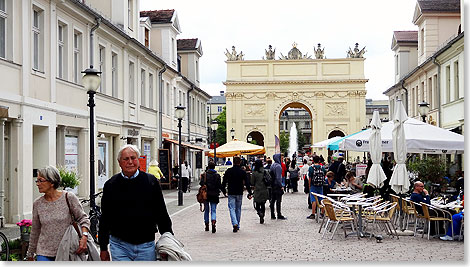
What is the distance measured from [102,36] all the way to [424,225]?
1413 centimetres

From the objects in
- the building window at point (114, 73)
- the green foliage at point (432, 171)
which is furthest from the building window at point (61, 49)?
the green foliage at point (432, 171)

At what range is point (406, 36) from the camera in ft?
146

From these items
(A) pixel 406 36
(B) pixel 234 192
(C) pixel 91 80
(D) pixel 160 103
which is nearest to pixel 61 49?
(C) pixel 91 80

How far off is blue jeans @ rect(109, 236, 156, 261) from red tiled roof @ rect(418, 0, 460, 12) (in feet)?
104

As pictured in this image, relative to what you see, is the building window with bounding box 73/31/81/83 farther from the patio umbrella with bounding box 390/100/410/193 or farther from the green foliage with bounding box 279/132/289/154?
the green foliage with bounding box 279/132/289/154

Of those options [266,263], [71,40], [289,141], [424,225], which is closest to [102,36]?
[71,40]

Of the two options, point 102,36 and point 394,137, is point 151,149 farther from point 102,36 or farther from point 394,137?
point 394,137

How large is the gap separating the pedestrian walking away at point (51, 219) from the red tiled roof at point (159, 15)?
3181 cm

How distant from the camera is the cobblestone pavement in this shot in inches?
425

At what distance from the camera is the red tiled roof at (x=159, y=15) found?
124ft

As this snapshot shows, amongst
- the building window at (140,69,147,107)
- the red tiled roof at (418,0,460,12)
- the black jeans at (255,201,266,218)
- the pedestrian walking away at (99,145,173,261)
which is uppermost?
the red tiled roof at (418,0,460,12)

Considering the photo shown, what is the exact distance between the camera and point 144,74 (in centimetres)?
3072

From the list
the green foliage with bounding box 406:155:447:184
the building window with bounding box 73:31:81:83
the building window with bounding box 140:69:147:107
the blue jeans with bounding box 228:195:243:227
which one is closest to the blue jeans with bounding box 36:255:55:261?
the blue jeans with bounding box 228:195:243:227

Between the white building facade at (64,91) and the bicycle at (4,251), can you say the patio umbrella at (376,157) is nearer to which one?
the white building facade at (64,91)
